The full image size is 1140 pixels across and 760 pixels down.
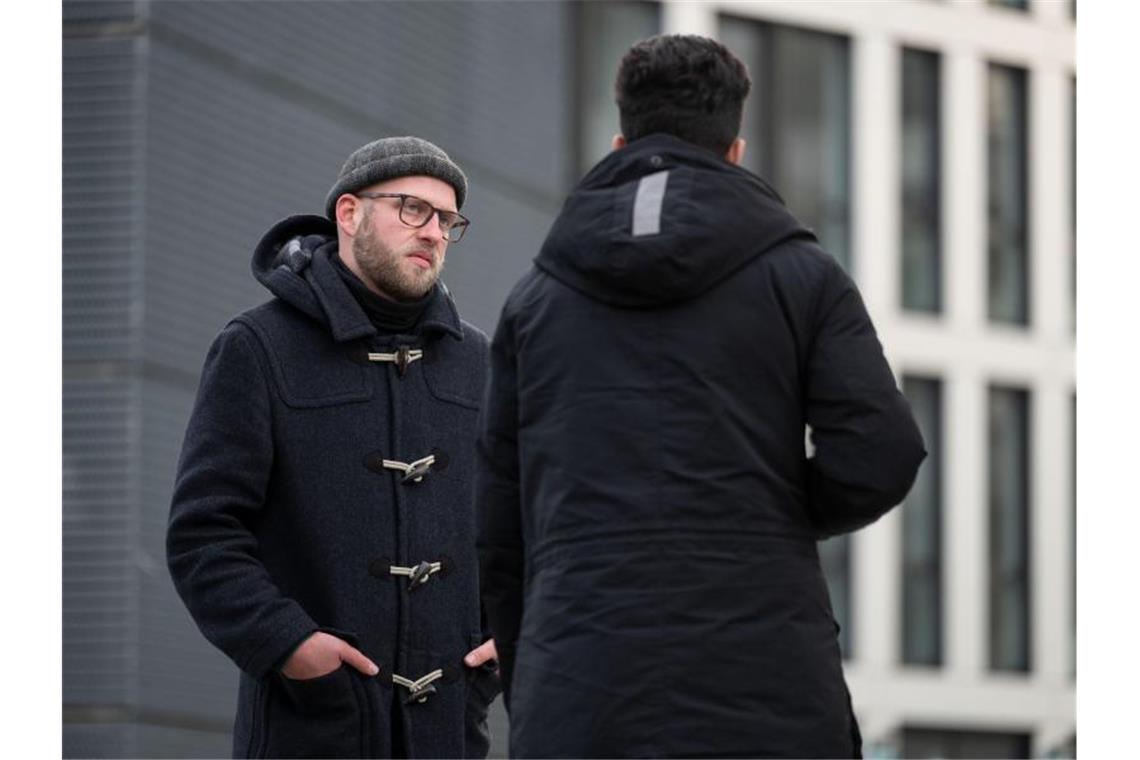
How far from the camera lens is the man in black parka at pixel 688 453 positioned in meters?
4.86

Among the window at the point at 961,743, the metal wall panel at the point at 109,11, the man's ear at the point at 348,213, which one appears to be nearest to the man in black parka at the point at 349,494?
the man's ear at the point at 348,213

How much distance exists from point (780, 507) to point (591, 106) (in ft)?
75.7

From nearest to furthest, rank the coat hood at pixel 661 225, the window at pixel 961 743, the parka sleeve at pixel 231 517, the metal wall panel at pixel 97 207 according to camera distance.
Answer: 1. the coat hood at pixel 661 225
2. the parka sleeve at pixel 231 517
3. the metal wall panel at pixel 97 207
4. the window at pixel 961 743

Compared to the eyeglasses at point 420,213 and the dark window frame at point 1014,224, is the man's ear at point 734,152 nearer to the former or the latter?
the eyeglasses at point 420,213

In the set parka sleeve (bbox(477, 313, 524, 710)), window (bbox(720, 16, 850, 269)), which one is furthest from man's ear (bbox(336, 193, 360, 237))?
window (bbox(720, 16, 850, 269))

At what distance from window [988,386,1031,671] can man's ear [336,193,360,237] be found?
91.5 feet

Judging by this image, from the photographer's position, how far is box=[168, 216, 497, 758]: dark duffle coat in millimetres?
6336

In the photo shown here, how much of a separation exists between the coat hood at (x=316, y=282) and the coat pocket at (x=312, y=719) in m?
0.83

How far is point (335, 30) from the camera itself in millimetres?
13703

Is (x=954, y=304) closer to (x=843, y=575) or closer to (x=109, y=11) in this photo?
(x=843, y=575)

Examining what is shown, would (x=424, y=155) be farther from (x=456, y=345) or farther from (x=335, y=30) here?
(x=335, y=30)

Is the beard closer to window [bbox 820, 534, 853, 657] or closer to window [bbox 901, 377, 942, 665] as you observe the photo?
window [bbox 820, 534, 853, 657]
